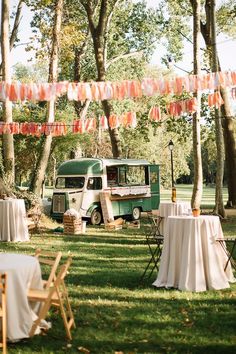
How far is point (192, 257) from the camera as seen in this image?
25.2 ft

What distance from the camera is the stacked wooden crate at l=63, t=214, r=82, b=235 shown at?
15.6 metres

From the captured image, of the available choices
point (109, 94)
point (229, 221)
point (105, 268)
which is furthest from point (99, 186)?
point (105, 268)

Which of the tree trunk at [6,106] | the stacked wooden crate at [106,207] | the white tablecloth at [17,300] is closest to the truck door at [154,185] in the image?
the stacked wooden crate at [106,207]

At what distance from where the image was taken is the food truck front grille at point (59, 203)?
18.8 m

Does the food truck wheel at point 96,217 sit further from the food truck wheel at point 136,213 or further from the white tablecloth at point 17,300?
the white tablecloth at point 17,300

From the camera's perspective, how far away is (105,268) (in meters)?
9.69

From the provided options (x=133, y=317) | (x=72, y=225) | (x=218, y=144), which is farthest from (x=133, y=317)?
(x=218, y=144)

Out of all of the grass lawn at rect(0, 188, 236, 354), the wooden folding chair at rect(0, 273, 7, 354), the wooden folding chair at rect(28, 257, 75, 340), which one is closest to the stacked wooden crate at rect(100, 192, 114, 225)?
the grass lawn at rect(0, 188, 236, 354)

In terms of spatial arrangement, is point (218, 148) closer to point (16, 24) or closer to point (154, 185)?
point (154, 185)

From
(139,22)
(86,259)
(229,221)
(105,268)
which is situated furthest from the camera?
(139,22)

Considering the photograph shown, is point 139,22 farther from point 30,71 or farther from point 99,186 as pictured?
point 30,71

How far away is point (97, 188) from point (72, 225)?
3.81 m

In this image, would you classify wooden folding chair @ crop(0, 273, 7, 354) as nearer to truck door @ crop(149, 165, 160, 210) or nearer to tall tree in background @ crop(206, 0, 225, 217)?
tall tree in background @ crop(206, 0, 225, 217)

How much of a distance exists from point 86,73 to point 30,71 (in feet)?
99.7
